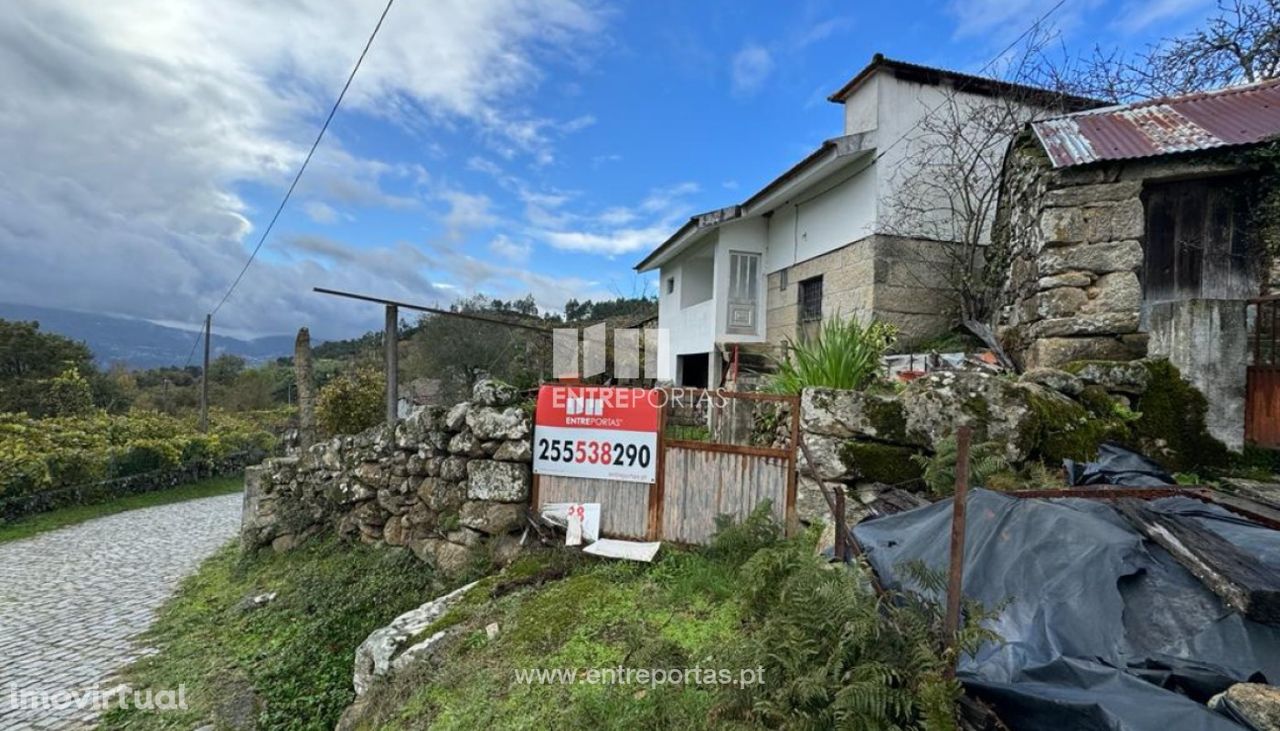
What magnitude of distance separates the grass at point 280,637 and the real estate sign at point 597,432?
1.85 metres

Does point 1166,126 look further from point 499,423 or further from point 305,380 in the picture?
point 305,380

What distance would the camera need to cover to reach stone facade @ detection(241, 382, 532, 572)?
5113mm

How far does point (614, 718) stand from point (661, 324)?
14.1 m

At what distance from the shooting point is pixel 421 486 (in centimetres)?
578

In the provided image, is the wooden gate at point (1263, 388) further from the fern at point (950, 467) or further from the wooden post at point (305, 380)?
the wooden post at point (305, 380)

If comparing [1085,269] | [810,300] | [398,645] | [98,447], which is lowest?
[98,447]

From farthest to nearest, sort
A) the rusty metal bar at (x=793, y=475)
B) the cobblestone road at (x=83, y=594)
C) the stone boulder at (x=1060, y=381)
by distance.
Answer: the cobblestone road at (x=83, y=594) → the rusty metal bar at (x=793, y=475) → the stone boulder at (x=1060, y=381)

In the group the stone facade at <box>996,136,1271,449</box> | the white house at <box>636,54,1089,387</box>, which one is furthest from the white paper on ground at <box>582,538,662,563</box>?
the white house at <box>636,54,1089,387</box>

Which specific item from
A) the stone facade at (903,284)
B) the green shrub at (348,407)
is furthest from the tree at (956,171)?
the green shrub at (348,407)

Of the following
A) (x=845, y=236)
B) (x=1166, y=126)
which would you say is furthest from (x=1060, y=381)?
(x=845, y=236)

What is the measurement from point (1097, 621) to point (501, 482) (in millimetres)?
4475

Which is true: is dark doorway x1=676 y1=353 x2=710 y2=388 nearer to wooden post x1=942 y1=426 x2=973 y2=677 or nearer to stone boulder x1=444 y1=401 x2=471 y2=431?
stone boulder x1=444 y1=401 x2=471 y2=431

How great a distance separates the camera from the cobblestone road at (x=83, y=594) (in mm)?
5172

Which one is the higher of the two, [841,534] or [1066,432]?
[1066,432]
